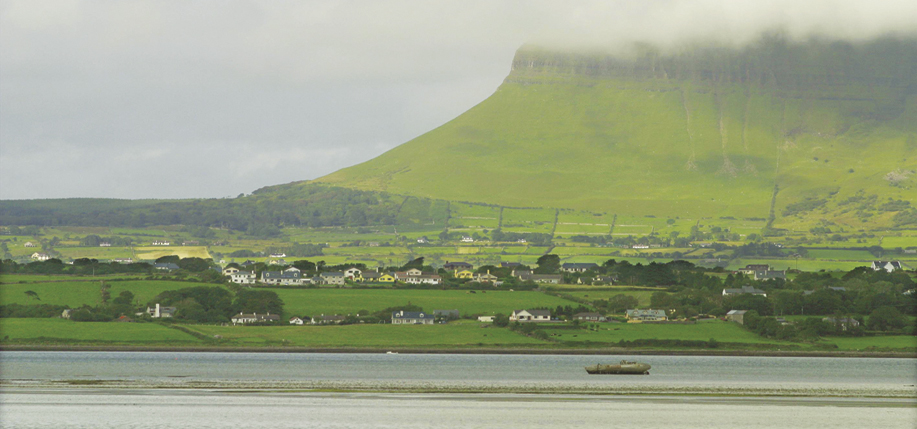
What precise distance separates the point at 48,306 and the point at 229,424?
3009 inches

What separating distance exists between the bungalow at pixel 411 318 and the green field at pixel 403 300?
160 inches

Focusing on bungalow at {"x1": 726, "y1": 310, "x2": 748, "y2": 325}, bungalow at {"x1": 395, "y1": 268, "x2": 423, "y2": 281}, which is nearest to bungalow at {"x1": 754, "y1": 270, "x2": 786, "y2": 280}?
bungalow at {"x1": 726, "y1": 310, "x2": 748, "y2": 325}

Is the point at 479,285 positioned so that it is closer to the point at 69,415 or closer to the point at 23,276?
the point at 23,276

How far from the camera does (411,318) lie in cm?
11956

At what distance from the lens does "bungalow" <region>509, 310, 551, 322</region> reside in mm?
120250

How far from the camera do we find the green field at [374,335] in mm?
107250

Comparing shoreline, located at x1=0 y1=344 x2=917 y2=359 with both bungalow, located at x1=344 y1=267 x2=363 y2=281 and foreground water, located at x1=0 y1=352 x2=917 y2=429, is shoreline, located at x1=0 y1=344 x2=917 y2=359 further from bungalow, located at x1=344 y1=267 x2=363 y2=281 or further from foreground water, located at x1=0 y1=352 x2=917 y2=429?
bungalow, located at x1=344 y1=267 x2=363 y2=281

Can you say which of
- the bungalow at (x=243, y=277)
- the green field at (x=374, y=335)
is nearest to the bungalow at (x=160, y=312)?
the green field at (x=374, y=335)

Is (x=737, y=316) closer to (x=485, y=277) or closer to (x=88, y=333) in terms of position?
(x=485, y=277)

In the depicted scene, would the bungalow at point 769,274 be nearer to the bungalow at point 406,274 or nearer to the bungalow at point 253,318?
the bungalow at point 406,274

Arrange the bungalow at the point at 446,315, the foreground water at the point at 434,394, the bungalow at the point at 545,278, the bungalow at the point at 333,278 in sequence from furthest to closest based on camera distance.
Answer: the bungalow at the point at 545,278, the bungalow at the point at 333,278, the bungalow at the point at 446,315, the foreground water at the point at 434,394

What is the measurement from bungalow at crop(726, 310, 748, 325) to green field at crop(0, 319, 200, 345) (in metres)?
56.8

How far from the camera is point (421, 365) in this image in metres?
89.3

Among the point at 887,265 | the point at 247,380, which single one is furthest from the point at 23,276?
the point at 887,265
